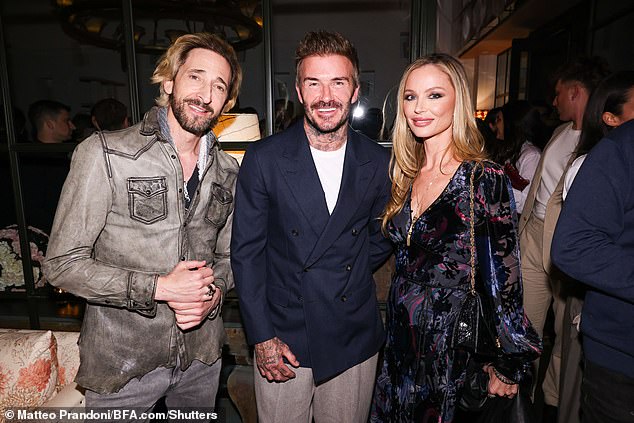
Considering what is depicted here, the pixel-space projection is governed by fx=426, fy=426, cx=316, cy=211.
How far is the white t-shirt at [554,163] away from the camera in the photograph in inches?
112

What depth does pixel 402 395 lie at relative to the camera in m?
1.76

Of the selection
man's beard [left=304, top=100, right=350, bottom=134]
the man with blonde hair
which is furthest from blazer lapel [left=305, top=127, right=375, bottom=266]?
→ the man with blonde hair

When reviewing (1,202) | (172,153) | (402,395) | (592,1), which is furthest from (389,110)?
(592,1)

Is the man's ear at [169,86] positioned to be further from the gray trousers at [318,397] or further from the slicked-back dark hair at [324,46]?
the gray trousers at [318,397]

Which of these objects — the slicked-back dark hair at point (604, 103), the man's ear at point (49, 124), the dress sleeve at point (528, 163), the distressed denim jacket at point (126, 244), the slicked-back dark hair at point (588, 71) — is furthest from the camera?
the dress sleeve at point (528, 163)

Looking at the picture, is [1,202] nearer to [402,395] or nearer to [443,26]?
[402,395]

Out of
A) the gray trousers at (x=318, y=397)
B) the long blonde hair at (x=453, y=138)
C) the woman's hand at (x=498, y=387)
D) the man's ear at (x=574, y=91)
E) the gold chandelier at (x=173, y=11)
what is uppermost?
the gold chandelier at (x=173, y=11)

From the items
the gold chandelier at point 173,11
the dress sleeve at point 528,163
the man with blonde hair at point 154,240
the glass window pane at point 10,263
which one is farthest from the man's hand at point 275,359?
the dress sleeve at point 528,163

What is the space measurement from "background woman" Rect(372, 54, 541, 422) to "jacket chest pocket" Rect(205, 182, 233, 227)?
0.69 meters

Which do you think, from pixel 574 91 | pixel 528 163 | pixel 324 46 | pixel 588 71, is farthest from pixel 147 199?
pixel 528 163

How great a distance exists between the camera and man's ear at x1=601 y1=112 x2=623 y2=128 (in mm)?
2068

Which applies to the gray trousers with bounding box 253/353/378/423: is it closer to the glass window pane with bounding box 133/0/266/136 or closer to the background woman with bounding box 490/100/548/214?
the glass window pane with bounding box 133/0/266/136

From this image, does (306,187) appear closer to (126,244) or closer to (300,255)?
(300,255)

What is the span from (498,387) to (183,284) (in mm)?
1250
